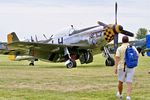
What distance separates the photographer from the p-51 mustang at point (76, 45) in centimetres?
2859

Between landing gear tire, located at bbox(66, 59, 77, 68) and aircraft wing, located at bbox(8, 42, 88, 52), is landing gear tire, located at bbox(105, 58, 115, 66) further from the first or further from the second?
landing gear tire, located at bbox(66, 59, 77, 68)

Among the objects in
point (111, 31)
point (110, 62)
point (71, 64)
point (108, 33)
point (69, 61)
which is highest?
point (111, 31)

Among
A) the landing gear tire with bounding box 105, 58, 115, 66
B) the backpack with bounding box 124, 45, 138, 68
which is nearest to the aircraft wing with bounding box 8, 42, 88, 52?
the landing gear tire with bounding box 105, 58, 115, 66

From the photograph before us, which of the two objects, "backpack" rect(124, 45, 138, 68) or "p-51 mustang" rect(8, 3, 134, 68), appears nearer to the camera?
"backpack" rect(124, 45, 138, 68)

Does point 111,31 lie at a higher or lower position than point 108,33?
higher

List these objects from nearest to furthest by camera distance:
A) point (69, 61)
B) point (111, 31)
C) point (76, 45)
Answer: point (69, 61), point (111, 31), point (76, 45)

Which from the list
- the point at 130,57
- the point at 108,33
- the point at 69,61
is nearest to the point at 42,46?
the point at 69,61

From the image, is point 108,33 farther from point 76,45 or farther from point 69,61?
point 69,61

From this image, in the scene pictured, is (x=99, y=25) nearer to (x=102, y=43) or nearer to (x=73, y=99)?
(x=102, y=43)

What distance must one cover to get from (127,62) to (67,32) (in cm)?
1989

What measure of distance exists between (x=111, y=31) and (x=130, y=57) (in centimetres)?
1768

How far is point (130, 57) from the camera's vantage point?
432 inches

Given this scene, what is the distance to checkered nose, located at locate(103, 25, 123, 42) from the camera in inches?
1117

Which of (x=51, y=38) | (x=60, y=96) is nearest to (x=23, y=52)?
(x=51, y=38)
